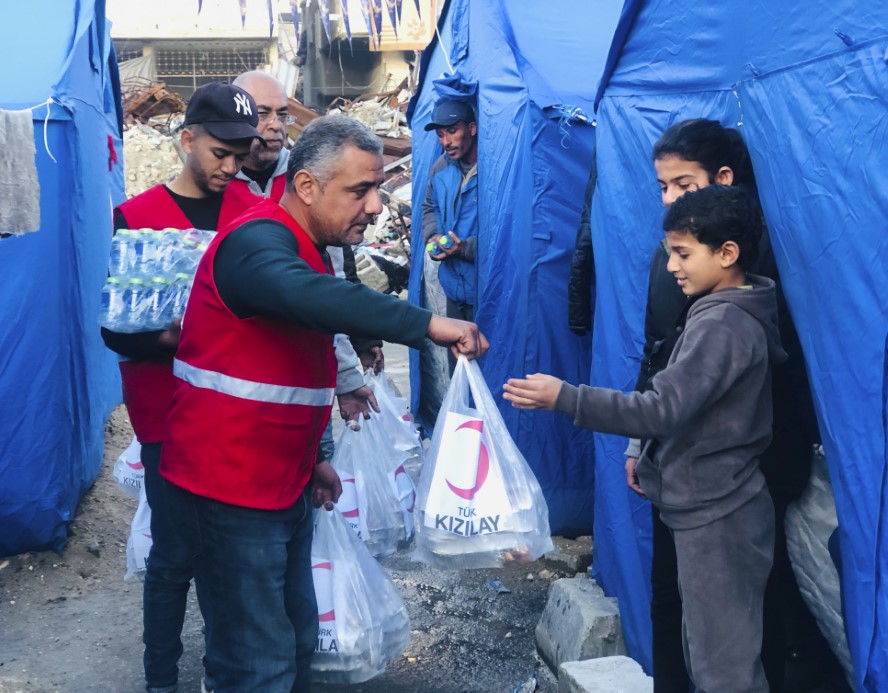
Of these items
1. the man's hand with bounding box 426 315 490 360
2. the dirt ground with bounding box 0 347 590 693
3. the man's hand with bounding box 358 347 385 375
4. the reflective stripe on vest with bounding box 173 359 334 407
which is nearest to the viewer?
the man's hand with bounding box 426 315 490 360

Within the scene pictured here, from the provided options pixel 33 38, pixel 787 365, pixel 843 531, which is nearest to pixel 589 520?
pixel 787 365

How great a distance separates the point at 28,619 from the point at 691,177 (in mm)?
3191

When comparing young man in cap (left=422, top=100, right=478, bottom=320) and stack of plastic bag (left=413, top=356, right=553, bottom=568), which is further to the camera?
young man in cap (left=422, top=100, right=478, bottom=320)

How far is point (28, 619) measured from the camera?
12.7ft

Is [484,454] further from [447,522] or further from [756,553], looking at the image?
[756,553]

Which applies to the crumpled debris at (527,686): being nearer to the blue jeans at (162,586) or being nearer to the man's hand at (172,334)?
the blue jeans at (162,586)

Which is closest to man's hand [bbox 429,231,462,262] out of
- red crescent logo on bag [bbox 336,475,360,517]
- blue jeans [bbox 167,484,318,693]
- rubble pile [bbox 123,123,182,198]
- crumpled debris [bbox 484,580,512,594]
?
crumpled debris [bbox 484,580,512,594]

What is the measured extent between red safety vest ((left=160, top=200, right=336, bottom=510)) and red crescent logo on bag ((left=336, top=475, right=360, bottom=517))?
3.69ft

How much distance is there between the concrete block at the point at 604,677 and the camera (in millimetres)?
2836

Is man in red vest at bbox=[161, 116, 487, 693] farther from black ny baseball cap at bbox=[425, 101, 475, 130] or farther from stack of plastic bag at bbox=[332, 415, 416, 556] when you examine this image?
black ny baseball cap at bbox=[425, 101, 475, 130]

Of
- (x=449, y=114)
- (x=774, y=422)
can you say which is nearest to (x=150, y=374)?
(x=774, y=422)

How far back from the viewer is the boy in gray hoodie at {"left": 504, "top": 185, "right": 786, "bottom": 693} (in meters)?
2.06

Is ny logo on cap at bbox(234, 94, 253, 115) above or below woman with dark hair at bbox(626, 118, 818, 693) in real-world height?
above

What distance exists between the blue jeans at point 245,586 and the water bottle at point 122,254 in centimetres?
77
